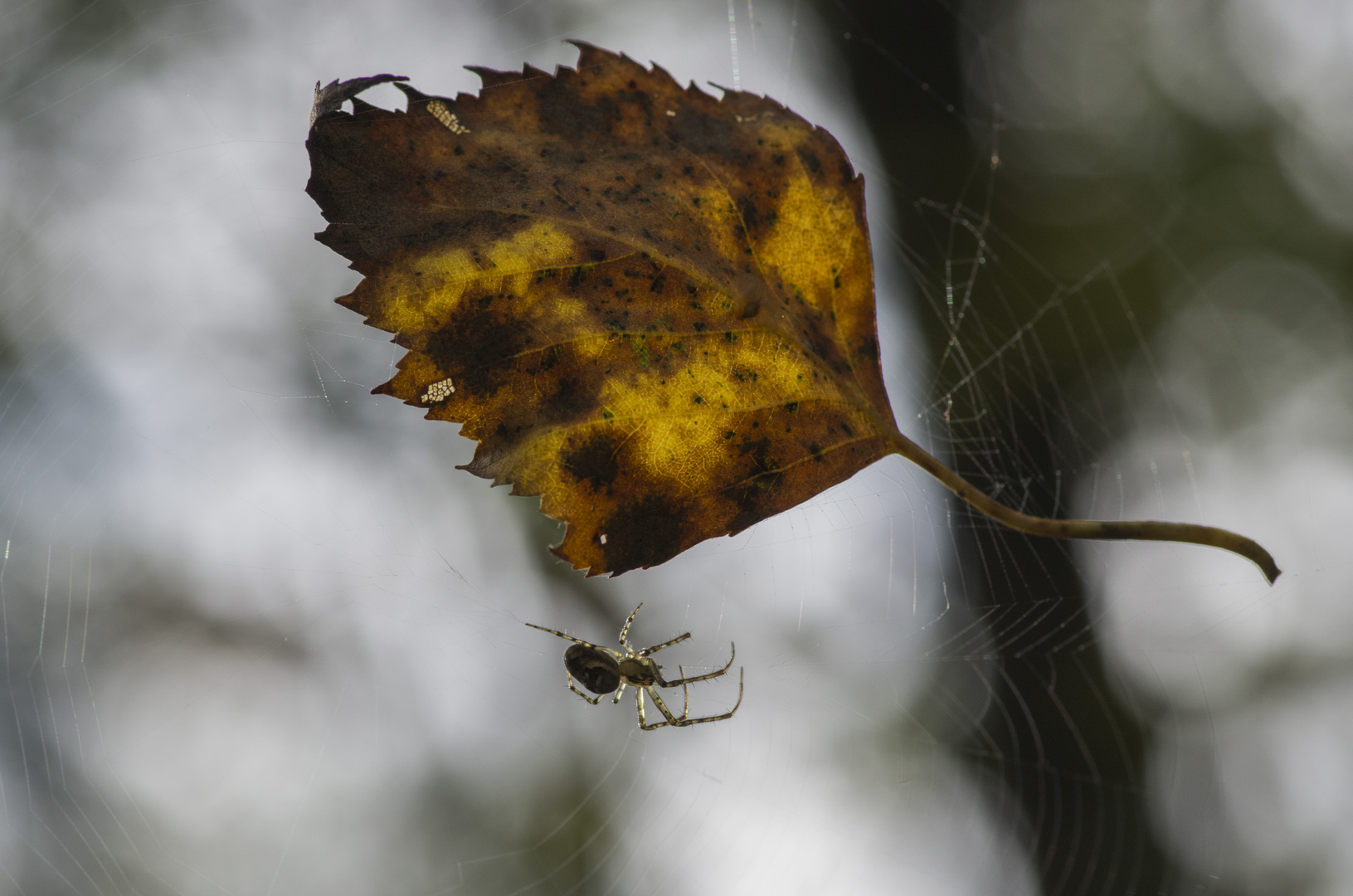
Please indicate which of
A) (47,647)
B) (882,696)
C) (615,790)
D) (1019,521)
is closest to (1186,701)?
(882,696)

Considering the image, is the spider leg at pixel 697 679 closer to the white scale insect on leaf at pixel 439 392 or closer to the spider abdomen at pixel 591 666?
the spider abdomen at pixel 591 666

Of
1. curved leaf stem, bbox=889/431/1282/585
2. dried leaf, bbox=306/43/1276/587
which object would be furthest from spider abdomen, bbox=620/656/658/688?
curved leaf stem, bbox=889/431/1282/585

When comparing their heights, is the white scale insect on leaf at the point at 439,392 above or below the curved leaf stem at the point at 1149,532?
above

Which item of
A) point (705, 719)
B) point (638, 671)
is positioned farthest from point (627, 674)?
point (705, 719)

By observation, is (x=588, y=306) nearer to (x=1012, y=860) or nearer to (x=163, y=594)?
(x=163, y=594)

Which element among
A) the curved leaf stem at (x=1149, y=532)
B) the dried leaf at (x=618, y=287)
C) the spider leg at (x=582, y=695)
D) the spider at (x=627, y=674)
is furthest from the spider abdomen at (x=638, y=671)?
the curved leaf stem at (x=1149, y=532)

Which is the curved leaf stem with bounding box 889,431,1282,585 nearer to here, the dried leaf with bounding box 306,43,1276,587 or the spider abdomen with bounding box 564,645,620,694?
the dried leaf with bounding box 306,43,1276,587
